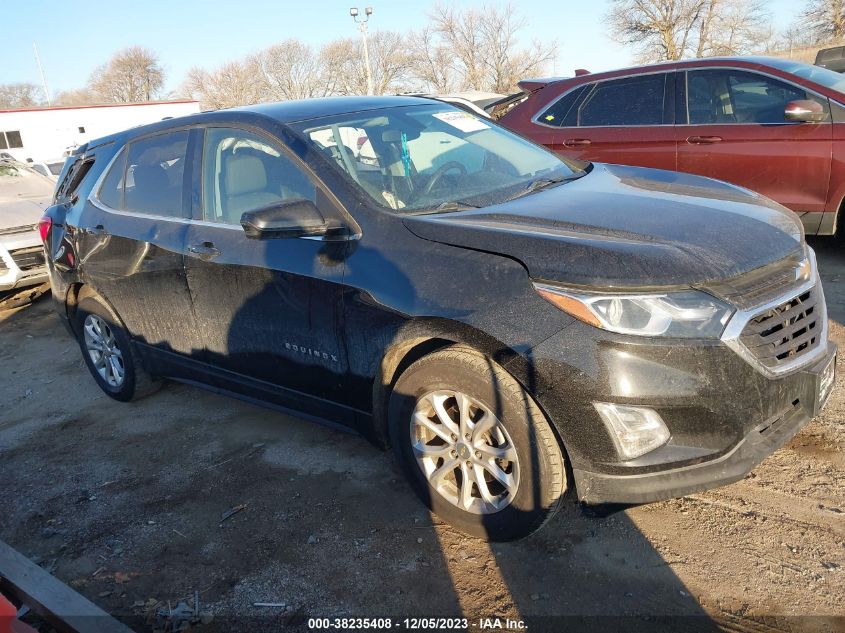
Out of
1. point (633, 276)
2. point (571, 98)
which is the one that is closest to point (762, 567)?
point (633, 276)

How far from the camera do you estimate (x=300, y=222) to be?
9.75 feet

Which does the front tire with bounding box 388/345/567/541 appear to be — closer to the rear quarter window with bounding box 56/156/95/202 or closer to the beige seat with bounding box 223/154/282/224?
the beige seat with bounding box 223/154/282/224

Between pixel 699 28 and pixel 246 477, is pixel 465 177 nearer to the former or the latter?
pixel 246 477

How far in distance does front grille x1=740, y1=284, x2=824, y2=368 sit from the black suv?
0.01 metres

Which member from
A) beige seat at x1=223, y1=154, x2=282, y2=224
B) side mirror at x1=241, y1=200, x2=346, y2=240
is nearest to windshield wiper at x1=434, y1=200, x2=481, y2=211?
side mirror at x1=241, y1=200, x2=346, y2=240

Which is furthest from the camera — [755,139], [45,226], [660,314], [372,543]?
[755,139]

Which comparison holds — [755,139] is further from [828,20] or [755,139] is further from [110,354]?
[828,20]

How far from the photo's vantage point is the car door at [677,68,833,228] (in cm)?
558

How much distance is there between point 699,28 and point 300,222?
42403 mm

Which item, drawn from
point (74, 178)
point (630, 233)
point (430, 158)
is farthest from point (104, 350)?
point (630, 233)

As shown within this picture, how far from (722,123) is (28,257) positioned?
700cm

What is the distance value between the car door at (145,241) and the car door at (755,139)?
14.3ft

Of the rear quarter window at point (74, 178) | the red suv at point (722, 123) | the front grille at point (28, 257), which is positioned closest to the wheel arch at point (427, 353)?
the rear quarter window at point (74, 178)

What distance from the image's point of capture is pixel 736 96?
235 inches
